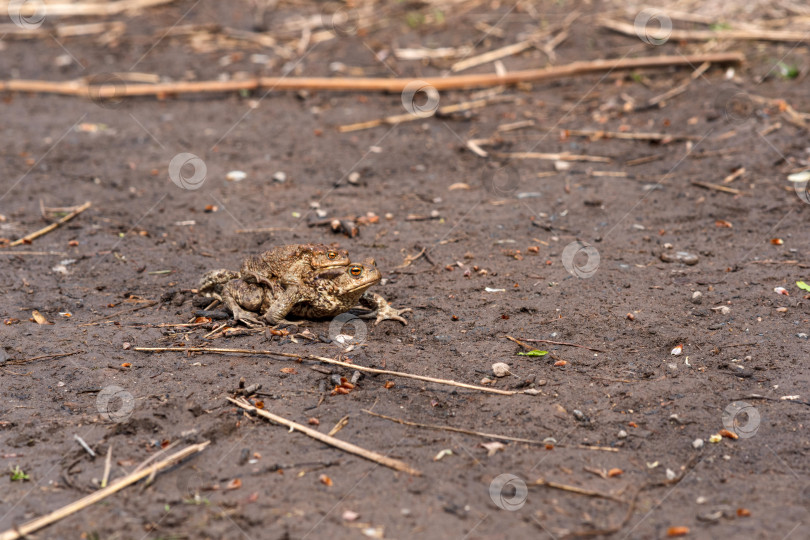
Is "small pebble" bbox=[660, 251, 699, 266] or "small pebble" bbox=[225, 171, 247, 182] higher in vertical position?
"small pebble" bbox=[225, 171, 247, 182]

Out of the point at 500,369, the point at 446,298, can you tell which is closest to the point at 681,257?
the point at 446,298

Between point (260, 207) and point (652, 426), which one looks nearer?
point (652, 426)

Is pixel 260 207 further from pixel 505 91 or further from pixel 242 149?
pixel 505 91

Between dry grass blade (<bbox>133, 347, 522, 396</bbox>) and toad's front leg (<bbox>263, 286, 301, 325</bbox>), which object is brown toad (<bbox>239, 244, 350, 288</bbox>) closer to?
toad's front leg (<bbox>263, 286, 301, 325</bbox>)

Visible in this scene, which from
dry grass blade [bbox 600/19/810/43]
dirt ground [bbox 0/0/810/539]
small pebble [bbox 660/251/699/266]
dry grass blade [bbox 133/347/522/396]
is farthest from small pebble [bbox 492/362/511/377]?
dry grass blade [bbox 600/19/810/43]

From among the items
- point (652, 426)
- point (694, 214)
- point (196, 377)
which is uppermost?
point (196, 377)

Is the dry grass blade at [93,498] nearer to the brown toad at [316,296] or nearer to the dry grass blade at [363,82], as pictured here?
the brown toad at [316,296]

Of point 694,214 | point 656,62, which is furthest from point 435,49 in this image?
point 694,214
